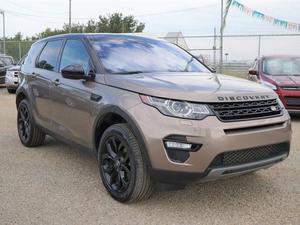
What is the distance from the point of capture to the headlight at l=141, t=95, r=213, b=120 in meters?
3.76

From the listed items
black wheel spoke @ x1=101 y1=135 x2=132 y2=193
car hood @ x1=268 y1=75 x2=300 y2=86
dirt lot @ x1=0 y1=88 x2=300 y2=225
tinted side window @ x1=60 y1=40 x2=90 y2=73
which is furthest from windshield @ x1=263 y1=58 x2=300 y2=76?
black wheel spoke @ x1=101 y1=135 x2=132 y2=193

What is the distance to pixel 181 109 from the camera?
3807 mm

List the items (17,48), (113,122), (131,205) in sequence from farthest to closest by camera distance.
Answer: (17,48), (113,122), (131,205)

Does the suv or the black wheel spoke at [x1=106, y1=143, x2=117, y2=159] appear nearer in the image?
the suv

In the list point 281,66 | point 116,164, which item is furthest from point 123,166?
point 281,66

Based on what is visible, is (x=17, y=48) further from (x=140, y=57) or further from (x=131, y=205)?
(x=131, y=205)

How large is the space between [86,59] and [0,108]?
7613 millimetres

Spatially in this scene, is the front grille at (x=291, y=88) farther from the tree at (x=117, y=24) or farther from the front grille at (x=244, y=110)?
the tree at (x=117, y=24)

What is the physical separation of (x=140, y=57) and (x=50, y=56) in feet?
5.40

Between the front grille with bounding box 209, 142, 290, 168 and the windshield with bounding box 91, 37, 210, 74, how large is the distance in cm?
147

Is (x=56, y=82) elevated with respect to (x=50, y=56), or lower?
lower

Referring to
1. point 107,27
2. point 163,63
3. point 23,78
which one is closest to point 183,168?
point 163,63

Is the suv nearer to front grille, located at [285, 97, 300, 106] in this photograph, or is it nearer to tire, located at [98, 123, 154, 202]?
tire, located at [98, 123, 154, 202]

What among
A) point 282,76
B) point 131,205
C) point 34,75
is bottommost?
point 131,205
